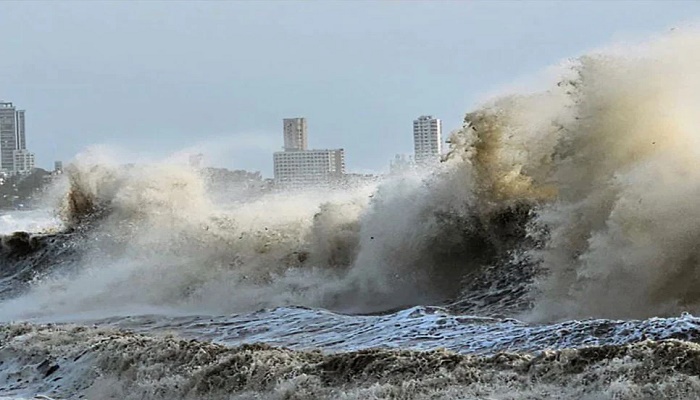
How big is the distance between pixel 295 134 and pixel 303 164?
1148 cm

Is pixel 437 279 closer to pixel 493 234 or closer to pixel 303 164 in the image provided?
pixel 493 234

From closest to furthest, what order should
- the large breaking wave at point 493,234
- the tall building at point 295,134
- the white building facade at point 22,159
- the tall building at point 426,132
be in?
the large breaking wave at point 493,234 < the tall building at point 426,132 < the tall building at point 295,134 < the white building facade at point 22,159

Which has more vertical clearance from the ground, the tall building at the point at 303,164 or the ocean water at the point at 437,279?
the tall building at the point at 303,164

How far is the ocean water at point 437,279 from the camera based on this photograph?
8.20 m

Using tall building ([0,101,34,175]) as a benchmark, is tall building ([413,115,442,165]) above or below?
below

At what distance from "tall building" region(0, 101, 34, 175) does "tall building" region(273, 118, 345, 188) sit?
210 ft

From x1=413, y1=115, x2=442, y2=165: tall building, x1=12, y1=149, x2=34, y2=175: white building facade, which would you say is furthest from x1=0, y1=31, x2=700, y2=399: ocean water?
x1=12, y1=149, x2=34, y2=175: white building facade

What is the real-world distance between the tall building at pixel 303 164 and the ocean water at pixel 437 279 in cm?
939

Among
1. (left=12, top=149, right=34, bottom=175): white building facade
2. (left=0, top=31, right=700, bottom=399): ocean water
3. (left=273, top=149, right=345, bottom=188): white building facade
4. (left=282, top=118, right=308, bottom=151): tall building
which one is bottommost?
(left=0, top=31, right=700, bottom=399): ocean water

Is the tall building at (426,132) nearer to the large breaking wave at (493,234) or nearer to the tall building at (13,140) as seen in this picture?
the large breaking wave at (493,234)

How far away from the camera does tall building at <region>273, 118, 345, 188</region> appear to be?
1312 inches

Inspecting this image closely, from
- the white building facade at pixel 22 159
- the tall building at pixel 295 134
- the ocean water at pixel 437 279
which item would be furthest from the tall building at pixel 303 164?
the white building facade at pixel 22 159

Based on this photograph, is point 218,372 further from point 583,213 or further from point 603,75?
point 603,75

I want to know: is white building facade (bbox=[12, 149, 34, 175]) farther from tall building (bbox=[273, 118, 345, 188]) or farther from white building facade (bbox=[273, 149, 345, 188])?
white building facade (bbox=[273, 149, 345, 188])
